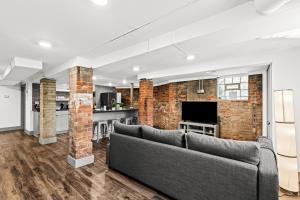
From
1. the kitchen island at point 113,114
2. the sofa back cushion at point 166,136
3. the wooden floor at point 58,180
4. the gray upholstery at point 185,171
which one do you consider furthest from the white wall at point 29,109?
the sofa back cushion at point 166,136

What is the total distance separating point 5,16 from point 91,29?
89 cm

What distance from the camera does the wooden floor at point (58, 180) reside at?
7.13ft

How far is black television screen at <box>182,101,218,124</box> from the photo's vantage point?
5.45 meters

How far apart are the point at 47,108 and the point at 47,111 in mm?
95

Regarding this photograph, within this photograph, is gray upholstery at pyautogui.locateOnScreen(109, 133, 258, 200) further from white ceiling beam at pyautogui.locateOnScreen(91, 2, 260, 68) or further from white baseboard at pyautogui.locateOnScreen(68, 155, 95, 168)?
white ceiling beam at pyautogui.locateOnScreen(91, 2, 260, 68)

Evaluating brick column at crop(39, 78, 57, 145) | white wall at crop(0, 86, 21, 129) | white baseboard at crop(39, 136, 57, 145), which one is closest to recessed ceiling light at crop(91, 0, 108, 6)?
brick column at crop(39, 78, 57, 145)

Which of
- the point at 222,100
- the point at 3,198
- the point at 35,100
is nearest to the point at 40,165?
the point at 3,198

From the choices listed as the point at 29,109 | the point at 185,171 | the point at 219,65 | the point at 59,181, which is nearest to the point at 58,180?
the point at 59,181

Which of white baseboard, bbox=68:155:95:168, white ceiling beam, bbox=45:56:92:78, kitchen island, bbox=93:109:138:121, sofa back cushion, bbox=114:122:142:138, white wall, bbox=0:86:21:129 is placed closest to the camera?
sofa back cushion, bbox=114:122:142:138

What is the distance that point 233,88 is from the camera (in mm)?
5258

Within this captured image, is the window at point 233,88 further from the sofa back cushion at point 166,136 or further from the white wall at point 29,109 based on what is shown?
the white wall at point 29,109

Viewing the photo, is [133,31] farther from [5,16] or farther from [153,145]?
[153,145]

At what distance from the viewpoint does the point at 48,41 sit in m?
2.37

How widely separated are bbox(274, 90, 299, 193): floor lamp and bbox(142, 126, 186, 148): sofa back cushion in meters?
1.61
